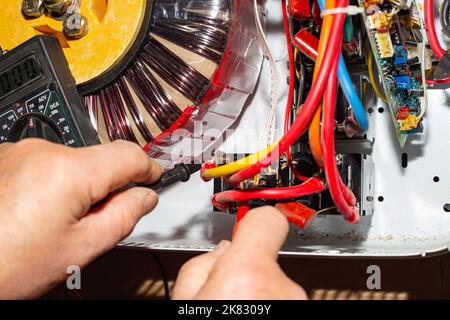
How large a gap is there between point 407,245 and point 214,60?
422 mm

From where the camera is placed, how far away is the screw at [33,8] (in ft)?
2.94

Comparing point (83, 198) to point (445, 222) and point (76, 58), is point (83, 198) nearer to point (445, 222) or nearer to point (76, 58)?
point (76, 58)

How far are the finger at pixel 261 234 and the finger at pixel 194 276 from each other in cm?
3

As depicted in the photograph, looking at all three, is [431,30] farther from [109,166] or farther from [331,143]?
[109,166]

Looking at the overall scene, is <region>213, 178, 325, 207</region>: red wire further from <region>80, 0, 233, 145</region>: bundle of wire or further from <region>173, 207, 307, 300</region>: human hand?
<region>80, 0, 233, 145</region>: bundle of wire

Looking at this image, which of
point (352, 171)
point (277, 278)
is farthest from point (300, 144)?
point (277, 278)

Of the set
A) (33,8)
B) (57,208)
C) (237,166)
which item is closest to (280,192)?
(237,166)

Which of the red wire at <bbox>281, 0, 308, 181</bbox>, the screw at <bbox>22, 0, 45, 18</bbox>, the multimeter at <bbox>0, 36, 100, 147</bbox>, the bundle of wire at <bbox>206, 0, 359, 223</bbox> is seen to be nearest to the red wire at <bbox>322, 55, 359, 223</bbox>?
the bundle of wire at <bbox>206, 0, 359, 223</bbox>

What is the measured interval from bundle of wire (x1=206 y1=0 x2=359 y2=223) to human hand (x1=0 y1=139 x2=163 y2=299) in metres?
0.14

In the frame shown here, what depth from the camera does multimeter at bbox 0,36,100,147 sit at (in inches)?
32.5

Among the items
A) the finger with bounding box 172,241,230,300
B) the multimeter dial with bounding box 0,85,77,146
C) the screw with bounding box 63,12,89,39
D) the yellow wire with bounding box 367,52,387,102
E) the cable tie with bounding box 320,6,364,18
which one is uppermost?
the screw with bounding box 63,12,89,39

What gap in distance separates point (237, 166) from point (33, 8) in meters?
0.46

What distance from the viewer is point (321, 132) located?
0.65 metres

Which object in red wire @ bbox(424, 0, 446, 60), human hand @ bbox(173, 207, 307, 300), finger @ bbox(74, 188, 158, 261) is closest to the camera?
human hand @ bbox(173, 207, 307, 300)
